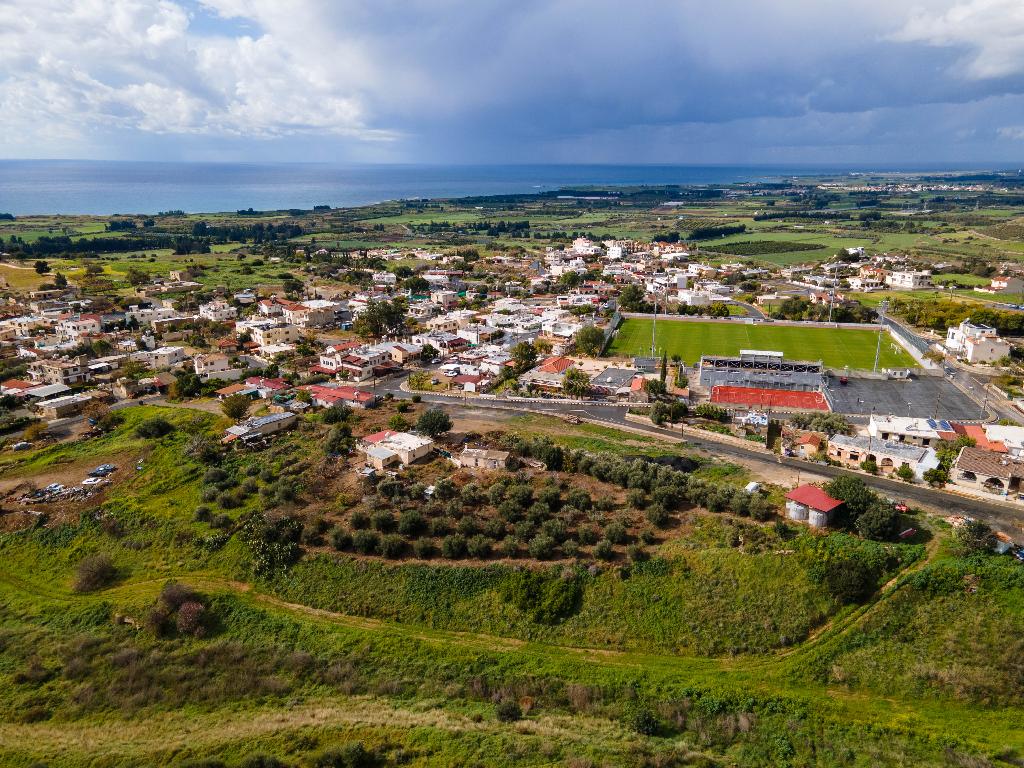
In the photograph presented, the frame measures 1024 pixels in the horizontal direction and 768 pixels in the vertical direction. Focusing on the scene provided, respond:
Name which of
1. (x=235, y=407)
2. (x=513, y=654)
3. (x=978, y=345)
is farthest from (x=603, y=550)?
(x=978, y=345)

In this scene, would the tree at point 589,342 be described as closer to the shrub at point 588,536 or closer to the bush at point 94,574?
the shrub at point 588,536

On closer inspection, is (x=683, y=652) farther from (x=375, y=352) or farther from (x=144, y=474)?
(x=375, y=352)

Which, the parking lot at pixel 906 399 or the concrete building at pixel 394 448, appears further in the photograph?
the parking lot at pixel 906 399

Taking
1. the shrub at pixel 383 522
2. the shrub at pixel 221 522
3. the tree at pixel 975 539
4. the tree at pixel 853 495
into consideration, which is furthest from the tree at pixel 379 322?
the tree at pixel 975 539

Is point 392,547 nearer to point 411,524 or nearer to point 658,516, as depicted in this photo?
point 411,524

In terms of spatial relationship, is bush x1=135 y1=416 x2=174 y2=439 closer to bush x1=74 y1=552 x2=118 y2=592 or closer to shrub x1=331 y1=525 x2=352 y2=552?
bush x1=74 y1=552 x2=118 y2=592

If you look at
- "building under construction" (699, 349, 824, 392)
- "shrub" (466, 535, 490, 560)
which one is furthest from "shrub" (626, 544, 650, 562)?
"building under construction" (699, 349, 824, 392)

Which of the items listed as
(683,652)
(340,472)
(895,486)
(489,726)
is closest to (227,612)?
(340,472)
